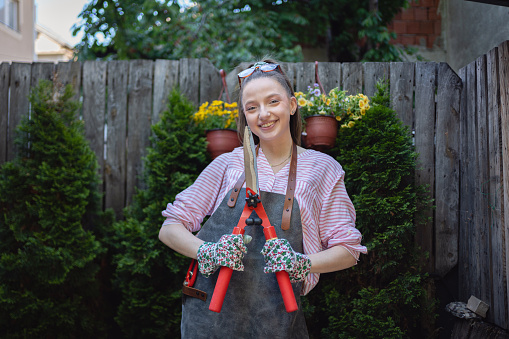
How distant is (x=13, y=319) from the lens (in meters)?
3.27

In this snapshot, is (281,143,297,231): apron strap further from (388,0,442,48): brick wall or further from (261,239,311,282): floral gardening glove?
(388,0,442,48): brick wall

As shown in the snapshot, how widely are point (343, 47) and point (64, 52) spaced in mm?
15939

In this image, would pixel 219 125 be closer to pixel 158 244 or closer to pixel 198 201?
pixel 158 244

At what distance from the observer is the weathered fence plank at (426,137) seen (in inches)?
138

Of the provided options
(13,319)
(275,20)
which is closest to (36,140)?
(13,319)

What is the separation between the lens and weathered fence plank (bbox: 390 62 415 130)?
3652mm

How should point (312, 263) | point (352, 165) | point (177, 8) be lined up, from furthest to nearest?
point (177, 8) < point (352, 165) < point (312, 263)

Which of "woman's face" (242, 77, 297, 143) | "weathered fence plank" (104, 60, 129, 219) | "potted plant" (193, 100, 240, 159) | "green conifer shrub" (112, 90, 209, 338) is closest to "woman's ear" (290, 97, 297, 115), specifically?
"woman's face" (242, 77, 297, 143)

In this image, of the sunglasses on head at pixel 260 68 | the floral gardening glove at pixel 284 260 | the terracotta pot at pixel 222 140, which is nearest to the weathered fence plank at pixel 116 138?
the terracotta pot at pixel 222 140

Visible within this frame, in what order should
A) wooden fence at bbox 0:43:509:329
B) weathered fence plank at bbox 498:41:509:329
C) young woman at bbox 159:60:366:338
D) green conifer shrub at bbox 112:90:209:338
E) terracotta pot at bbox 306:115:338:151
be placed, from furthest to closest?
green conifer shrub at bbox 112:90:209:338
terracotta pot at bbox 306:115:338:151
wooden fence at bbox 0:43:509:329
weathered fence plank at bbox 498:41:509:329
young woman at bbox 159:60:366:338

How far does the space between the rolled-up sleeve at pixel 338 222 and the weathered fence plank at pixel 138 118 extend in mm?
2408

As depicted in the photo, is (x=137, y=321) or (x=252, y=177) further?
(x=137, y=321)

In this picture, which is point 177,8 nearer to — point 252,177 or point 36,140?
point 36,140

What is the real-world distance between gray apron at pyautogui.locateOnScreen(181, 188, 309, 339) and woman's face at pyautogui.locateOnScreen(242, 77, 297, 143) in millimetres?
Result: 282
